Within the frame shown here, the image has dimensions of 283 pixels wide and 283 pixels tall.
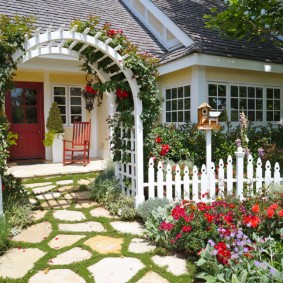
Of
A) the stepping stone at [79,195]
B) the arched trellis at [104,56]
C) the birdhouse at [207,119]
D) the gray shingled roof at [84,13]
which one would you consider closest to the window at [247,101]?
the birdhouse at [207,119]

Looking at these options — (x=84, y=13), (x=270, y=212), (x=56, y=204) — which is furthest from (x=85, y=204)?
(x=84, y=13)

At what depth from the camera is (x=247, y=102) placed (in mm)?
7336

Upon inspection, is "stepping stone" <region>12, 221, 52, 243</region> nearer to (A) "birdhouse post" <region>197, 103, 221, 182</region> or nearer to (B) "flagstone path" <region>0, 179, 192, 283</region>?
(B) "flagstone path" <region>0, 179, 192, 283</region>

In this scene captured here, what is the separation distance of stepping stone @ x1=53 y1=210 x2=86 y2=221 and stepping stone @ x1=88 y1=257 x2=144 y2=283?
1.39 meters

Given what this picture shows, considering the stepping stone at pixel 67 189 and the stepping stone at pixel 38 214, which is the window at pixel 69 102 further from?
the stepping stone at pixel 38 214

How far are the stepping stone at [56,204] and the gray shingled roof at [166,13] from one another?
385cm

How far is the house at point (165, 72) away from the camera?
22.1 feet

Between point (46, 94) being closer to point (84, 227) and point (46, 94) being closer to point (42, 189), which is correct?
point (42, 189)

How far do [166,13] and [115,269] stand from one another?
718 centimetres

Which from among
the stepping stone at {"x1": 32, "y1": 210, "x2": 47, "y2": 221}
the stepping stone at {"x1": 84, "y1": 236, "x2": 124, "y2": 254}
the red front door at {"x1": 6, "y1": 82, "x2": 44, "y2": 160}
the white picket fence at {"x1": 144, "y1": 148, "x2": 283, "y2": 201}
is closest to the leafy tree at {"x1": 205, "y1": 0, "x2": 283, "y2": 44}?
the white picket fence at {"x1": 144, "y1": 148, "x2": 283, "y2": 201}

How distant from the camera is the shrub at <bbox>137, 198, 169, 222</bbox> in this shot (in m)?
4.09

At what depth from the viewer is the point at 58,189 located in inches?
232

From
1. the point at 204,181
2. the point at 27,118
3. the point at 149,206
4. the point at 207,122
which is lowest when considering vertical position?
the point at 149,206

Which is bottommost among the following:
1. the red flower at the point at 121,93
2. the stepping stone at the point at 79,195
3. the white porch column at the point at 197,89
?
the stepping stone at the point at 79,195
